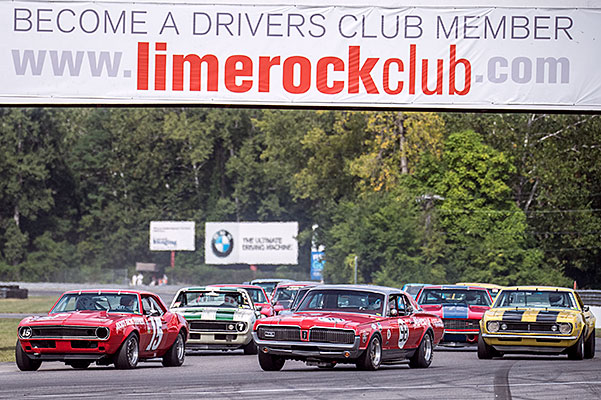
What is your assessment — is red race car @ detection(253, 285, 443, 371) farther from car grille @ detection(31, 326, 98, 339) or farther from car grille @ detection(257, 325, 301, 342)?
car grille @ detection(31, 326, 98, 339)

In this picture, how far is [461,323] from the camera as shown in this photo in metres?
27.5

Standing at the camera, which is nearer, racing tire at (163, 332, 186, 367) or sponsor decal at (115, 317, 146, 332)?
sponsor decal at (115, 317, 146, 332)

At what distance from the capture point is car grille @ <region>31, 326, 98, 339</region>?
61.8 ft

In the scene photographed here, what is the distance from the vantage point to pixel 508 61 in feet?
69.3

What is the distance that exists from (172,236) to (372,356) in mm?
87763

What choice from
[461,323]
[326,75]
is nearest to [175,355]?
[326,75]

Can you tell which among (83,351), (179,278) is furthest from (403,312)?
(179,278)

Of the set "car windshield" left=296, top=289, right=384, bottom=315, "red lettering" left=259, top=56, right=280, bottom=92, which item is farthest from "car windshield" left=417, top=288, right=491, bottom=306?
"red lettering" left=259, top=56, right=280, bottom=92

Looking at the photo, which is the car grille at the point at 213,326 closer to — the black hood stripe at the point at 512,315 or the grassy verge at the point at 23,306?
the black hood stripe at the point at 512,315

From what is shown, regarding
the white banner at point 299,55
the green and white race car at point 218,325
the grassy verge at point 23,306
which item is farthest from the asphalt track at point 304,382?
the grassy verge at point 23,306

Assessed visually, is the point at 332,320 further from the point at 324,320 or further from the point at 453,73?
the point at 453,73

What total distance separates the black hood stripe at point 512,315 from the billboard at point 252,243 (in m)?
75.7

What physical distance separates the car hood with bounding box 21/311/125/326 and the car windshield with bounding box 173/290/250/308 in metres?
5.51

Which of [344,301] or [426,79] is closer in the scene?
[344,301]
